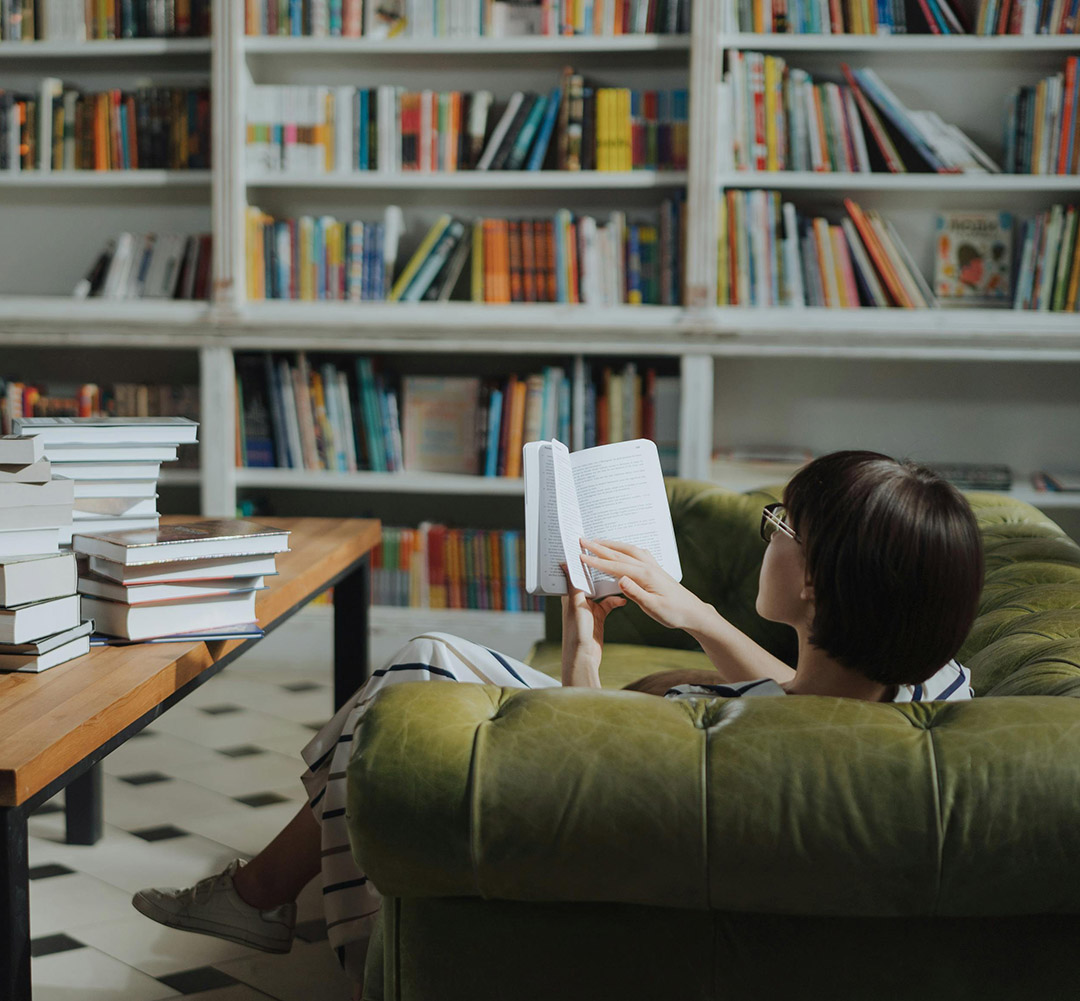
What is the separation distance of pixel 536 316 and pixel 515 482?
1.55ft

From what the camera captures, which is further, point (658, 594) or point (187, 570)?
point (187, 570)

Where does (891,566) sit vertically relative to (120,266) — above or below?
below

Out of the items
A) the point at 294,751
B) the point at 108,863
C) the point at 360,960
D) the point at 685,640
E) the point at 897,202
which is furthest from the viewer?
the point at 897,202

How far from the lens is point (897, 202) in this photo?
3.31 meters

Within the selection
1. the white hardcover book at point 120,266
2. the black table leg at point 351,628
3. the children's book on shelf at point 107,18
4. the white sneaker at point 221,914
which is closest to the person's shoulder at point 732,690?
the white sneaker at point 221,914

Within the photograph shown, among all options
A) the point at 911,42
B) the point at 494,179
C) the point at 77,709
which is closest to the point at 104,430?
the point at 77,709

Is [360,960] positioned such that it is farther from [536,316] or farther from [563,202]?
[563,202]

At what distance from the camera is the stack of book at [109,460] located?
156 centimetres

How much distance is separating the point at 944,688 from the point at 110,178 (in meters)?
2.90

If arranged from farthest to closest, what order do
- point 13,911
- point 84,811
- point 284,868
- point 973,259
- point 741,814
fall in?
point 973,259 → point 84,811 → point 284,868 → point 13,911 → point 741,814

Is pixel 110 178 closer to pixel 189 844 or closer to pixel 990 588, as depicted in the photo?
pixel 189 844

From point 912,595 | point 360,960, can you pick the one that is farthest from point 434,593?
point 912,595

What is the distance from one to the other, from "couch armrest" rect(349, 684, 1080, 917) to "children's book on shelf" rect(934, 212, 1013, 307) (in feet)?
8.63

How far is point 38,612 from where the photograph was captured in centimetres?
130
